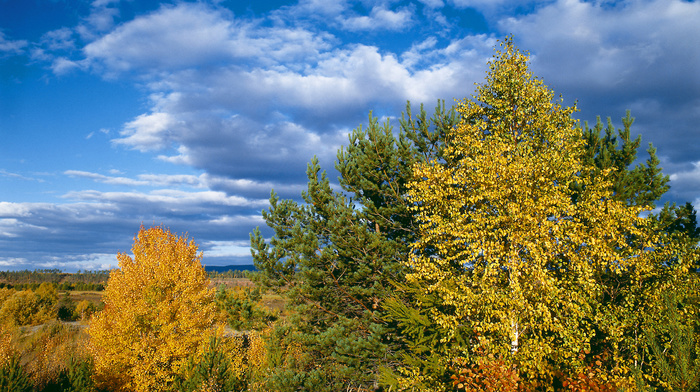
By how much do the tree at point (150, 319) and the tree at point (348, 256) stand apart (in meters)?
10.7

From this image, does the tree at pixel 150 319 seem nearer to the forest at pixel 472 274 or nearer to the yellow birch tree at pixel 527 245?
the forest at pixel 472 274

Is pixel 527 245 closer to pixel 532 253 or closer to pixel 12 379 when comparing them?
pixel 532 253

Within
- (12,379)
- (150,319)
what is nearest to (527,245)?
(12,379)

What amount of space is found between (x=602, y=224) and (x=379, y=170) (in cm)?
884

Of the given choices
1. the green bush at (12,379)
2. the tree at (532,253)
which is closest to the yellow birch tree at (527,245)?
the tree at (532,253)

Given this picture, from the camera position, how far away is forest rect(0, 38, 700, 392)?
1134cm

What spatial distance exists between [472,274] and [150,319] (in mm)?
22388

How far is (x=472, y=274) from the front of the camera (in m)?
13.8

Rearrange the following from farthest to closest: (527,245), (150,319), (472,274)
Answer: (150,319)
(472,274)
(527,245)

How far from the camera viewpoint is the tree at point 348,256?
52.8ft

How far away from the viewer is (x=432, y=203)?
46.7 feet

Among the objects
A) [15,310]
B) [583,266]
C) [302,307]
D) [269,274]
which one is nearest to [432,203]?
[583,266]

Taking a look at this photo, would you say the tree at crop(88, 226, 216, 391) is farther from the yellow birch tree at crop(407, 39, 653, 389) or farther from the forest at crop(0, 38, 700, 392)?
the yellow birch tree at crop(407, 39, 653, 389)

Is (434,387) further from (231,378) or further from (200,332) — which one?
(200,332)
